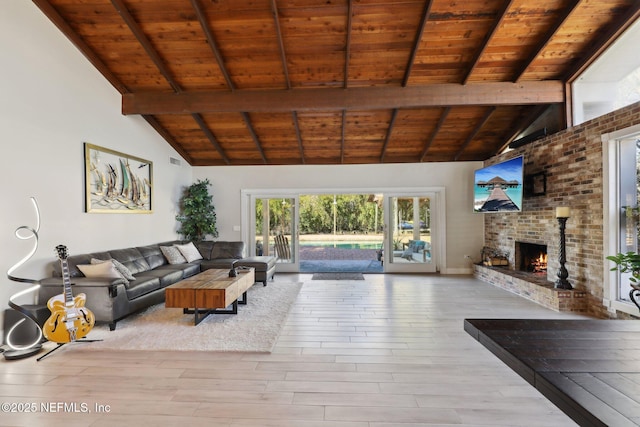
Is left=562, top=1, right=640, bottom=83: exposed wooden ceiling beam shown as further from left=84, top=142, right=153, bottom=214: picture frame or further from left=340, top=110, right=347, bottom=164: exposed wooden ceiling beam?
left=84, top=142, right=153, bottom=214: picture frame

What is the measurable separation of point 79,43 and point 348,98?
387 cm

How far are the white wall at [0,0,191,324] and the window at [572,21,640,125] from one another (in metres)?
Result: 6.97

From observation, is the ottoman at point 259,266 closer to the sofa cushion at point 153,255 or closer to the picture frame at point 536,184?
the sofa cushion at point 153,255

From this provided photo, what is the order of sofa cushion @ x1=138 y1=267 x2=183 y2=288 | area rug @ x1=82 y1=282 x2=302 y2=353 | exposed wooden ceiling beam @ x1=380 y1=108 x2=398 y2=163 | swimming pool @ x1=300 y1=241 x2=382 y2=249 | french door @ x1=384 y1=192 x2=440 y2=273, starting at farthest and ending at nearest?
1. swimming pool @ x1=300 y1=241 x2=382 y2=249
2. french door @ x1=384 y1=192 x2=440 y2=273
3. exposed wooden ceiling beam @ x1=380 y1=108 x2=398 y2=163
4. sofa cushion @ x1=138 y1=267 x2=183 y2=288
5. area rug @ x1=82 y1=282 x2=302 y2=353

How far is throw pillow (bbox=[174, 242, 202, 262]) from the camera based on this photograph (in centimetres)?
602

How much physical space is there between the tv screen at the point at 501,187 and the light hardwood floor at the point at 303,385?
275cm

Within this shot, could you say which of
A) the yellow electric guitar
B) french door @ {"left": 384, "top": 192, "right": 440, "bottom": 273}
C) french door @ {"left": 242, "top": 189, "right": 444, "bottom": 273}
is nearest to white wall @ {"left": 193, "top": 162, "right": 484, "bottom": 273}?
french door @ {"left": 242, "top": 189, "right": 444, "bottom": 273}

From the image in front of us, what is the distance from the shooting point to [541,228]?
16.8ft

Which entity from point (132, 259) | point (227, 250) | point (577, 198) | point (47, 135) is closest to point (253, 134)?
point (227, 250)

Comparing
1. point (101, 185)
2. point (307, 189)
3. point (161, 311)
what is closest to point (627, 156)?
point (307, 189)

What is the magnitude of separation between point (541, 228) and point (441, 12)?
3675 mm

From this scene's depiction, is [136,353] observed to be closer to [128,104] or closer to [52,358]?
[52,358]

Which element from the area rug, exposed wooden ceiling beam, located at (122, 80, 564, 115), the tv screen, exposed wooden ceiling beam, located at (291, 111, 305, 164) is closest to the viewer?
the area rug

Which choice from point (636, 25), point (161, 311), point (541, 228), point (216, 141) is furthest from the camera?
point (216, 141)
